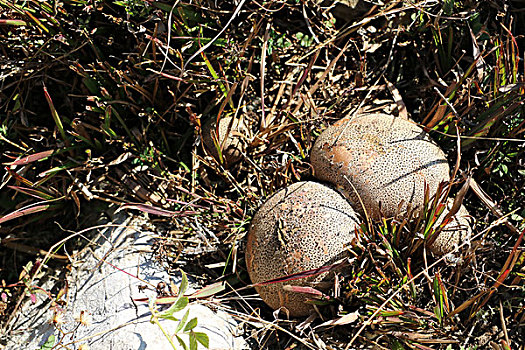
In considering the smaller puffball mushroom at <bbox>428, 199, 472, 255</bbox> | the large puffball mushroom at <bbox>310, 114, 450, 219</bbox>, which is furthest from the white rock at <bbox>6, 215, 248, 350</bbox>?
the smaller puffball mushroom at <bbox>428, 199, 472, 255</bbox>

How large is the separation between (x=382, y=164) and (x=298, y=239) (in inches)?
16.3

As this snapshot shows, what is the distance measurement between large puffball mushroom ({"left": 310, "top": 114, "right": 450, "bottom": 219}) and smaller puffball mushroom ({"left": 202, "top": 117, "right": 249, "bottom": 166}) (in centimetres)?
38

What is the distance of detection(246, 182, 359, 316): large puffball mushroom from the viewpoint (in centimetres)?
163

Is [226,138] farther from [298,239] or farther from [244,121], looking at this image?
[298,239]

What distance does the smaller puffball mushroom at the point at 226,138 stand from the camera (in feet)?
6.45

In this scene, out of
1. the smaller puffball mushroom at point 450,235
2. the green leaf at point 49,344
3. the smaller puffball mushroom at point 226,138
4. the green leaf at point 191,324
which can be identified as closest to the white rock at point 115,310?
the green leaf at point 49,344

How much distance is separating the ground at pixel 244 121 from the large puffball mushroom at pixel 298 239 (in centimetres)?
9

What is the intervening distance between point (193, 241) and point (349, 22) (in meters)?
1.27

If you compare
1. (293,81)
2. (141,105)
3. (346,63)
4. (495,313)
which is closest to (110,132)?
(141,105)

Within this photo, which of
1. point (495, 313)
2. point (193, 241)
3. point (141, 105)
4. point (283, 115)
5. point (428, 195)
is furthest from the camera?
point (283, 115)

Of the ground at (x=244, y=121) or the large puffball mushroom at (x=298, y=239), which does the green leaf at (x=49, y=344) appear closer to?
the ground at (x=244, y=121)

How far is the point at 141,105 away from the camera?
199cm

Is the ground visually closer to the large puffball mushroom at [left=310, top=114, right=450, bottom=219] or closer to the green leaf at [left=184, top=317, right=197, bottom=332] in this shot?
the large puffball mushroom at [left=310, top=114, right=450, bottom=219]

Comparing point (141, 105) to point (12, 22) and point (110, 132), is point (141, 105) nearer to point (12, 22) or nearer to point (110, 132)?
point (110, 132)
